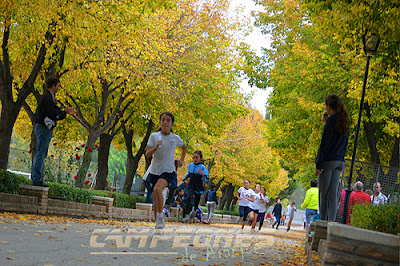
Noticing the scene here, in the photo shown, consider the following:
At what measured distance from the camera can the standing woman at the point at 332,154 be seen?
7.37 m

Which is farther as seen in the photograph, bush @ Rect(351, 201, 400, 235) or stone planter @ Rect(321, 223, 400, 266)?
bush @ Rect(351, 201, 400, 235)

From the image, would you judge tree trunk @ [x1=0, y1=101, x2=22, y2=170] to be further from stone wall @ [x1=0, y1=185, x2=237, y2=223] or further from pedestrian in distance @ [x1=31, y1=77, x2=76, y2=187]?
pedestrian in distance @ [x1=31, y1=77, x2=76, y2=187]

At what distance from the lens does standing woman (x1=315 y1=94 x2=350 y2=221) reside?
290 inches

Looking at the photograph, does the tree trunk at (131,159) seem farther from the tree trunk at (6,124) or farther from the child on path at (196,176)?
the tree trunk at (6,124)

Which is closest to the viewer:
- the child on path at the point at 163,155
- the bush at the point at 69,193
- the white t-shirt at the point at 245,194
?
the child on path at the point at 163,155

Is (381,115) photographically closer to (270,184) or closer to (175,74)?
(175,74)

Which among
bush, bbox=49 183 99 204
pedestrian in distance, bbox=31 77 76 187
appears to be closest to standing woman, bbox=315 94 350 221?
pedestrian in distance, bbox=31 77 76 187

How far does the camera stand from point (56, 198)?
12172mm

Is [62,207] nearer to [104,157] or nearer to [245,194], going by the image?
[245,194]

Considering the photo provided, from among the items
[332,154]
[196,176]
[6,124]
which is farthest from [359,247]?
[196,176]

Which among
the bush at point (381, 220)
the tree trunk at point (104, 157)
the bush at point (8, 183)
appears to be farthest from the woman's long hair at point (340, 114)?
the tree trunk at point (104, 157)

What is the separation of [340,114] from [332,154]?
597 millimetres

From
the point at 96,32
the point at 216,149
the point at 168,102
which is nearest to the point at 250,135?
the point at 216,149

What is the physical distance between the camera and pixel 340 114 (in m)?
7.43
